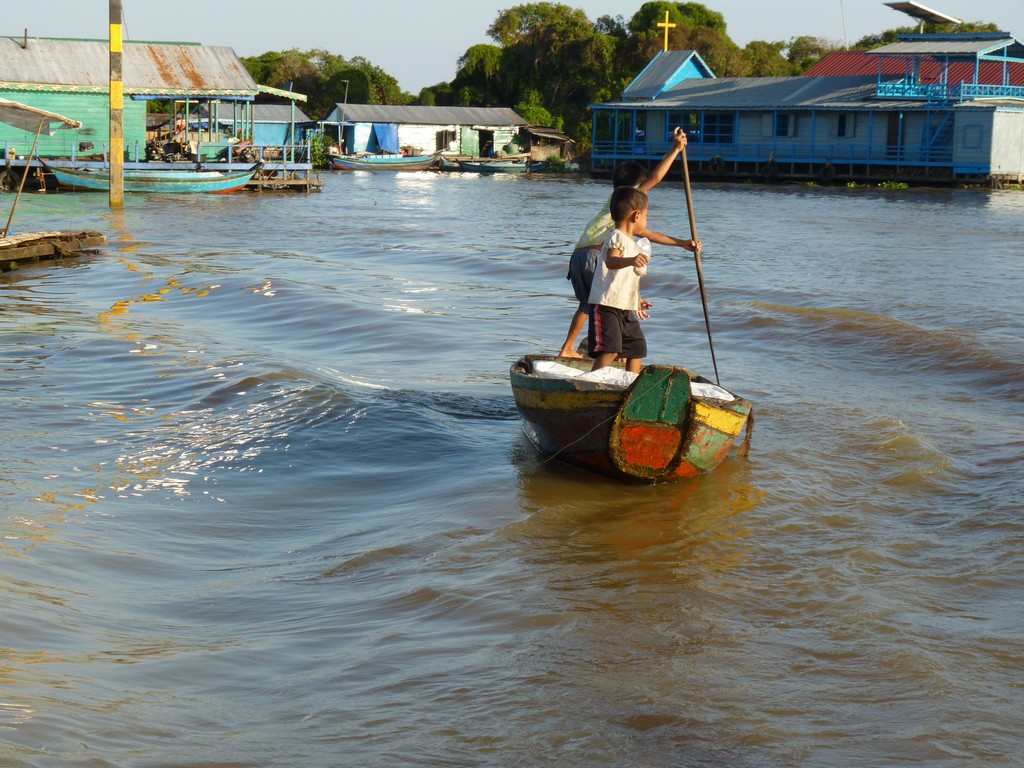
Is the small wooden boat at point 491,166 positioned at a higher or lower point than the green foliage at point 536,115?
lower

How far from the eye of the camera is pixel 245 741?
3.53 meters

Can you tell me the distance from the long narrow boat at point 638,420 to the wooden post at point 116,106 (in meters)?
21.9

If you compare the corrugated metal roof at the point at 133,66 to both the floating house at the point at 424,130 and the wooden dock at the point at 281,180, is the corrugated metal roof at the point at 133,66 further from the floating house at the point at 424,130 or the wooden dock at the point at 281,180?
the floating house at the point at 424,130

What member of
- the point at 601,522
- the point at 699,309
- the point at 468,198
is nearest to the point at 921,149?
the point at 468,198

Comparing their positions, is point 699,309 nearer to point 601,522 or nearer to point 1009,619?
point 601,522

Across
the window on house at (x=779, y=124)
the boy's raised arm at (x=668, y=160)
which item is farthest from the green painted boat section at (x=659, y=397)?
A: the window on house at (x=779, y=124)

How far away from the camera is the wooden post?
25.4m

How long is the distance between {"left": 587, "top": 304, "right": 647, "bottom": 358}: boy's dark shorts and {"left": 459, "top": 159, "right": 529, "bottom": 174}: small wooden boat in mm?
53835

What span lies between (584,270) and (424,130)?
58.1m

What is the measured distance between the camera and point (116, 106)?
26062mm

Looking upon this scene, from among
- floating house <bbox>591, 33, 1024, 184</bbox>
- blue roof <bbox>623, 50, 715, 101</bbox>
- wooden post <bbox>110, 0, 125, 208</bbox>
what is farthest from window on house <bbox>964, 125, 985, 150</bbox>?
wooden post <bbox>110, 0, 125, 208</bbox>

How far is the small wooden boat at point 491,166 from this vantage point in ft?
196

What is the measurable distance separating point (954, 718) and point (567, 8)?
68.1 m

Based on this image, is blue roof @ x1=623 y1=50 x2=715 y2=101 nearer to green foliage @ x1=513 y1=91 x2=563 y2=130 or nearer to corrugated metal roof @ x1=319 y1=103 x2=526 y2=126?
corrugated metal roof @ x1=319 y1=103 x2=526 y2=126
